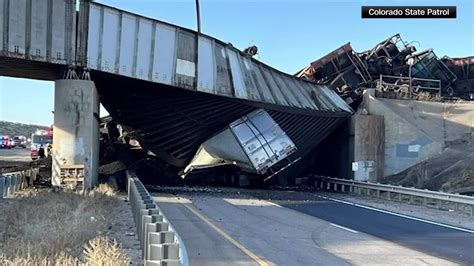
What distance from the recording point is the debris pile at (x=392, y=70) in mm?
39656

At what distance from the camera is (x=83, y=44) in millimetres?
23656

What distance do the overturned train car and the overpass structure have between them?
0.06m

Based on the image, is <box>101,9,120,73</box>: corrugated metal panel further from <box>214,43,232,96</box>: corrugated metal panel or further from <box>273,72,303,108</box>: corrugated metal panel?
<box>273,72,303,108</box>: corrugated metal panel

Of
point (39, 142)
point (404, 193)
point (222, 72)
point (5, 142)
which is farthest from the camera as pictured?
point (5, 142)

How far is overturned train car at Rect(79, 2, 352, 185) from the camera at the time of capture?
82.0 ft

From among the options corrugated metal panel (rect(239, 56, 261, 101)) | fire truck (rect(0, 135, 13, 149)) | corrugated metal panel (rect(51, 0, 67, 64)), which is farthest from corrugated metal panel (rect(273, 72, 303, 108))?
fire truck (rect(0, 135, 13, 149))

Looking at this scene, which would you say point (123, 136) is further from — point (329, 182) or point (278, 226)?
point (278, 226)

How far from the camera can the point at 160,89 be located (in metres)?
28.0

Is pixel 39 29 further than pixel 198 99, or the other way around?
pixel 198 99

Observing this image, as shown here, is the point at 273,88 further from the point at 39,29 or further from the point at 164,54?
the point at 39,29

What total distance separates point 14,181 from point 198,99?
1068cm

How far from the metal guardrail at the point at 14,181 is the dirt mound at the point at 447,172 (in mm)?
19727

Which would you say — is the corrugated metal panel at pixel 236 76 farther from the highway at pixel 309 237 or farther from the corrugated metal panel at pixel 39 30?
the highway at pixel 309 237

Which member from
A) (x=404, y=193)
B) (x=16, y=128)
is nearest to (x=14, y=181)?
(x=404, y=193)
